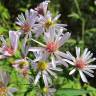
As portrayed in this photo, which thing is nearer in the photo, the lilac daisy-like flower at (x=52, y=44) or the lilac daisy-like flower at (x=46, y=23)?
the lilac daisy-like flower at (x=52, y=44)

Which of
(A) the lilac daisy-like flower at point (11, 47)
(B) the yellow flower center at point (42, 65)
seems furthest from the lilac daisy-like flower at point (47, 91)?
(A) the lilac daisy-like flower at point (11, 47)

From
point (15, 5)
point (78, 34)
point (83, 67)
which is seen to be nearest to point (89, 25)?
point (78, 34)

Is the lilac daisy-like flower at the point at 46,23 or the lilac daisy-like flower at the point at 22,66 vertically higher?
the lilac daisy-like flower at the point at 46,23

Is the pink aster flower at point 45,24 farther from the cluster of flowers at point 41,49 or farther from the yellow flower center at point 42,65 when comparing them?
the yellow flower center at point 42,65

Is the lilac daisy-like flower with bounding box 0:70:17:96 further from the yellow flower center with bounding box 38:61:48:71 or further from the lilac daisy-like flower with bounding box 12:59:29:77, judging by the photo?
the yellow flower center with bounding box 38:61:48:71

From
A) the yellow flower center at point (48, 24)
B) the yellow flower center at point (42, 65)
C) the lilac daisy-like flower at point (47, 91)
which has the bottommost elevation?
the lilac daisy-like flower at point (47, 91)

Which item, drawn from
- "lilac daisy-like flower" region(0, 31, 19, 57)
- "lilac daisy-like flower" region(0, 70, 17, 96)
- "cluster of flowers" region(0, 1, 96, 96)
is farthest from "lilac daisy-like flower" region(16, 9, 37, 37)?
"lilac daisy-like flower" region(0, 70, 17, 96)

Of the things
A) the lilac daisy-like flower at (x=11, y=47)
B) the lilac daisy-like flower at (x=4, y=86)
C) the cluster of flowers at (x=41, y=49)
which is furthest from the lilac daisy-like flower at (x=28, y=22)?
the lilac daisy-like flower at (x=4, y=86)

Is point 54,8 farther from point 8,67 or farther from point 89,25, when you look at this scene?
point 8,67

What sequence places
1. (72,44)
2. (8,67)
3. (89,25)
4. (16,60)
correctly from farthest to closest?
(89,25) < (72,44) < (8,67) < (16,60)
